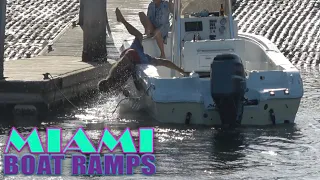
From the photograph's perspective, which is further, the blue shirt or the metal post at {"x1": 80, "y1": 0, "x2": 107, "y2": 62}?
the metal post at {"x1": 80, "y1": 0, "x2": 107, "y2": 62}

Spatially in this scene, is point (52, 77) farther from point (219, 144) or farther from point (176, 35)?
point (219, 144)

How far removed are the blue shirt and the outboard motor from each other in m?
3.46

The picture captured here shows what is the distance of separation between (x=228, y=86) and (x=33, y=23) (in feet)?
35.5

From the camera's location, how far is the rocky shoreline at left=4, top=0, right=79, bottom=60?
21.9 m

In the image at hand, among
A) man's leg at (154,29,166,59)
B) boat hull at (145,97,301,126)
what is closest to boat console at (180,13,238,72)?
man's leg at (154,29,166,59)

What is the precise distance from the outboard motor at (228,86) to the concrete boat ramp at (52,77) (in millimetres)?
2918

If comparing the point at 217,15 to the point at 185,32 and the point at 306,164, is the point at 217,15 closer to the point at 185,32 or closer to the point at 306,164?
the point at 185,32

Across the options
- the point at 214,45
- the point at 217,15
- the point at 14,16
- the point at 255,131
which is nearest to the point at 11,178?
the point at 255,131

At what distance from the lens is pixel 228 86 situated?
46.5ft

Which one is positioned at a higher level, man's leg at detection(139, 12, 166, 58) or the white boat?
man's leg at detection(139, 12, 166, 58)

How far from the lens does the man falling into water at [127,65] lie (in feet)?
51.1

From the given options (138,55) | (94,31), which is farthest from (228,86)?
(94,31)

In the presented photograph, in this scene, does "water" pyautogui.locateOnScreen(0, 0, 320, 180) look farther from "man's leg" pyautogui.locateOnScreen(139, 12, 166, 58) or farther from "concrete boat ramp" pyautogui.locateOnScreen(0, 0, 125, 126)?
"man's leg" pyautogui.locateOnScreen(139, 12, 166, 58)

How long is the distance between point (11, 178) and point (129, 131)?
10.2ft
